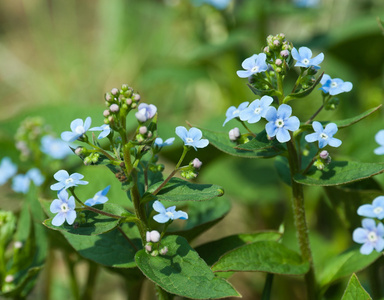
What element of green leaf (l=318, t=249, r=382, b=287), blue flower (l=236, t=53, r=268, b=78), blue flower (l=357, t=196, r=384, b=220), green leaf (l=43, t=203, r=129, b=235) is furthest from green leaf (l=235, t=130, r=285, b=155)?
green leaf (l=318, t=249, r=382, b=287)

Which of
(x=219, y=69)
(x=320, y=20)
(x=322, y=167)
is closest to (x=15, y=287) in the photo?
(x=322, y=167)

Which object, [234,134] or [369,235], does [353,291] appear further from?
[234,134]

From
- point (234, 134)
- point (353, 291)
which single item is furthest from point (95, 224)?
point (353, 291)

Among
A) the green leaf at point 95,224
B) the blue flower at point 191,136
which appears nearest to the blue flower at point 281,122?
the blue flower at point 191,136

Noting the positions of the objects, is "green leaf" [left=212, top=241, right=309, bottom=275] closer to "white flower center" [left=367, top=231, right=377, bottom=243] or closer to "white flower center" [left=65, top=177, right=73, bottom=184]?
"white flower center" [left=367, top=231, right=377, bottom=243]

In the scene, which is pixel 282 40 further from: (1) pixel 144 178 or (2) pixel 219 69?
(2) pixel 219 69
